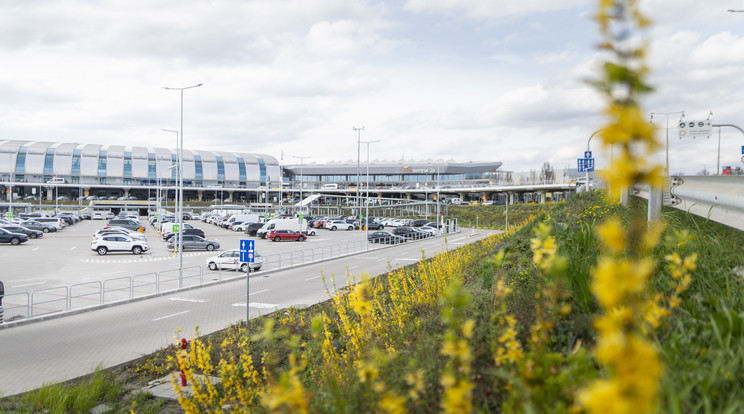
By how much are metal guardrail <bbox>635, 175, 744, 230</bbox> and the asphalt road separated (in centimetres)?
605

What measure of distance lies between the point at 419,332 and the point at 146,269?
23.9 metres

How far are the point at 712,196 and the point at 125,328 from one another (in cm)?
1432

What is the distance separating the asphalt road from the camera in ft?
32.4

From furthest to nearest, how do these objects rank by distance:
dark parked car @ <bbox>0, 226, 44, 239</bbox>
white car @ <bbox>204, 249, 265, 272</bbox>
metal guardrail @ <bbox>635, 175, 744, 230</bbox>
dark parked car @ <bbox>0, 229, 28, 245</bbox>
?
dark parked car @ <bbox>0, 226, 44, 239</bbox>
dark parked car @ <bbox>0, 229, 28, 245</bbox>
white car @ <bbox>204, 249, 265, 272</bbox>
metal guardrail @ <bbox>635, 175, 744, 230</bbox>

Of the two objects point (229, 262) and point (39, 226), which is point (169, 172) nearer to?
point (39, 226)

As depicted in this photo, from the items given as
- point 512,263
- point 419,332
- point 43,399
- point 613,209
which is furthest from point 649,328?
point 43,399

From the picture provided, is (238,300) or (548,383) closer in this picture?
(548,383)

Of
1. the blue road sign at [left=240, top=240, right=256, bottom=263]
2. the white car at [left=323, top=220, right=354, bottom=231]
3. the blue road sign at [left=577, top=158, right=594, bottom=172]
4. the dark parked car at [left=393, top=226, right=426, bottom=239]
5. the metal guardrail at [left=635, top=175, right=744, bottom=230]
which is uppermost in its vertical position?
the blue road sign at [left=577, top=158, right=594, bottom=172]

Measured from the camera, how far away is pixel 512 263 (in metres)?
7.50

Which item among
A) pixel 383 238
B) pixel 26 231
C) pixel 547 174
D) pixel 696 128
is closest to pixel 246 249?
pixel 696 128

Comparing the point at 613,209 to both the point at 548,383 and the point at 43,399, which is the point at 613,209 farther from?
the point at 43,399

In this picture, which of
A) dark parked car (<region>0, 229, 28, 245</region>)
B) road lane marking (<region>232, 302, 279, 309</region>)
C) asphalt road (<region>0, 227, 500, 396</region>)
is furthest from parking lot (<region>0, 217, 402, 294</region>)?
road lane marking (<region>232, 302, 279, 309</region>)

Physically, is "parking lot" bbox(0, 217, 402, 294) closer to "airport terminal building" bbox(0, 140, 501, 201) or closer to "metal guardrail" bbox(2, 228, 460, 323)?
"metal guardrail" bbox(2, 228, 460, 323)

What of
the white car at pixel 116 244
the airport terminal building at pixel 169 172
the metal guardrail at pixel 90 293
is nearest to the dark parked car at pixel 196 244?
the white car at pixel 116 244
